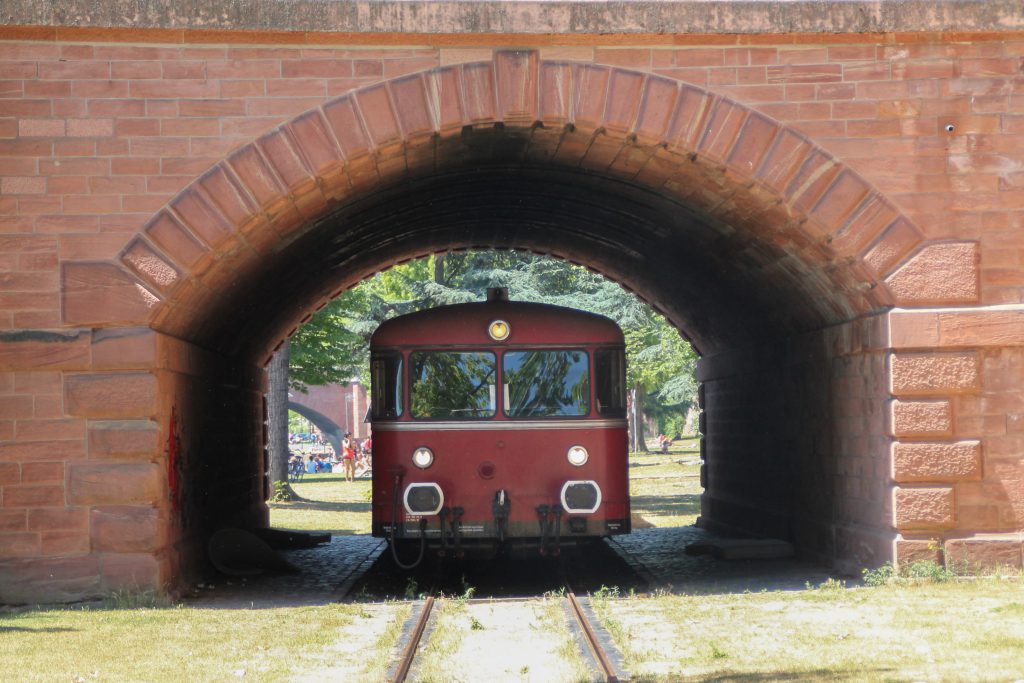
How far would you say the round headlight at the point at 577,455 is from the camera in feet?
47.2

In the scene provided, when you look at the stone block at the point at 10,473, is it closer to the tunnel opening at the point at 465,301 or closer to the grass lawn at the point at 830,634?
the tunnel opening at the point at 465,301

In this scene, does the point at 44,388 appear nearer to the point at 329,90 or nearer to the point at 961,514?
the point at 329,90

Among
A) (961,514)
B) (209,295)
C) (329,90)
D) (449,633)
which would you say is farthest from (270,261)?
(961,514)

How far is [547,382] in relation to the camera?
14641mm

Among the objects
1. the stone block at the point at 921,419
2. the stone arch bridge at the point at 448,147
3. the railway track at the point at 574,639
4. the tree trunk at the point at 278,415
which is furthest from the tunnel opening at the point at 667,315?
the tree trunk at the point at 278,415

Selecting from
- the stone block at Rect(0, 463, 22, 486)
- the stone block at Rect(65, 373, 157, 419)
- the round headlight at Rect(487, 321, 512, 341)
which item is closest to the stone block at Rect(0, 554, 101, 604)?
the stone block at Rect(0, 463, 22, 486)

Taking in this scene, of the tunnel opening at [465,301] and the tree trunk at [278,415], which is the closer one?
the tunnel opening at [465,301]

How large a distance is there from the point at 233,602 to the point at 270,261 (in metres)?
4.00

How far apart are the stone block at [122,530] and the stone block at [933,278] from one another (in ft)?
22.8

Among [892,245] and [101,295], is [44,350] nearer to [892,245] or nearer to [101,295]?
[101,295]

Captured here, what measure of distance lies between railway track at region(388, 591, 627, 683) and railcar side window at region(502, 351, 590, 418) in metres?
2.36

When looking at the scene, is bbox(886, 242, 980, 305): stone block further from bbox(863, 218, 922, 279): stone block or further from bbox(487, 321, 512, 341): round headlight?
bbox(487, 321, 512, 341): round headlight

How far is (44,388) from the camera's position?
12336 millimetres

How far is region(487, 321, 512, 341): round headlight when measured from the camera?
48.0 ft
